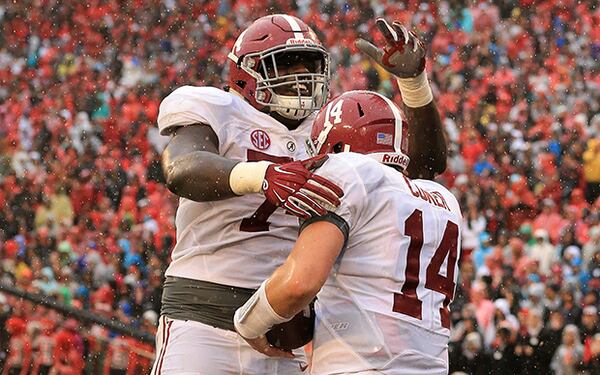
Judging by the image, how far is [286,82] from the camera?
4.37m

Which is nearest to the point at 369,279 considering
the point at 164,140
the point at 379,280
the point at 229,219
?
the point at 379,280

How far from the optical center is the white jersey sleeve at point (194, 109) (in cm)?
419

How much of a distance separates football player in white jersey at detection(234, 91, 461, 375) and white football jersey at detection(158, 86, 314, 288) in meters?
0.62

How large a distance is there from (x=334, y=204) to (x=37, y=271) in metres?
9.75

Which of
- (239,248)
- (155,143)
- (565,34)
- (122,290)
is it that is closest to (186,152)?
(239,248)

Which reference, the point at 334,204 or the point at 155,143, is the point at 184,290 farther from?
the point at 155,143

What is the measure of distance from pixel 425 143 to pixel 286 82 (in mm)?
671

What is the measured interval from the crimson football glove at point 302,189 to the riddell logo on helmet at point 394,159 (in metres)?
0.26

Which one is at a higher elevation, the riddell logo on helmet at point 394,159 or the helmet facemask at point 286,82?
the helmet facemask at point 286,82

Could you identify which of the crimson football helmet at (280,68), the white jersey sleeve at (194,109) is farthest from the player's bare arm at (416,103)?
the white jersey sleeve at (194,109)

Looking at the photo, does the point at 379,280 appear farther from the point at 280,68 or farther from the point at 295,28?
the point at 295,28

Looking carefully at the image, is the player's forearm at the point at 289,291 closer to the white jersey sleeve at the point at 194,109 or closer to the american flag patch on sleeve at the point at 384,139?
the american flag patch on sleeve at the point at 384,139

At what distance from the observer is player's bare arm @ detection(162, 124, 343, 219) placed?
11.3 feet

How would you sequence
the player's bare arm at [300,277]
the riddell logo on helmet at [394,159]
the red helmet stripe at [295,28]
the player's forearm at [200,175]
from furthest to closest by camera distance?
the red helmet stripe at [295,28], the player's forearm at [200,175], the riddell logo on helmet at [394,159], the player's bare arm at [300,277]
